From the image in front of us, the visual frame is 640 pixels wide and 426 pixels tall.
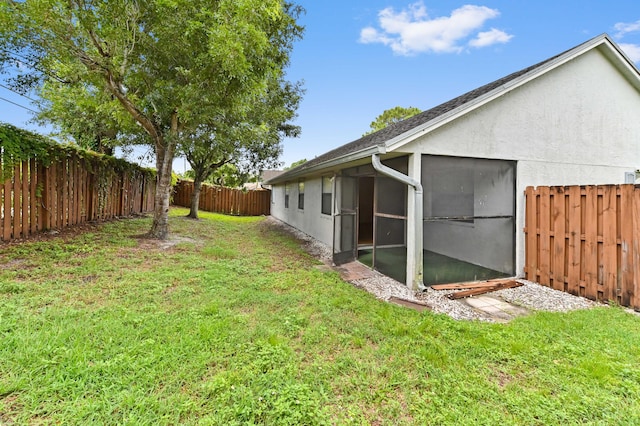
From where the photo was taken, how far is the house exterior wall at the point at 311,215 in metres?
9.40

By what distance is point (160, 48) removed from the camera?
6723mm

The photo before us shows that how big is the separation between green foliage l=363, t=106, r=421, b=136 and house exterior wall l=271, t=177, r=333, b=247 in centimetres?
1574

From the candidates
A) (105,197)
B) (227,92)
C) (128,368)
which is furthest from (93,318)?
(105,197)

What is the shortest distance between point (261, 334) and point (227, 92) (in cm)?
595

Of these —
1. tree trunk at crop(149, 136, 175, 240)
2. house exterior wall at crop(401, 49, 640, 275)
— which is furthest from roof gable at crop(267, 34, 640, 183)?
tree trunk at crop(149, 136, 175, 240)

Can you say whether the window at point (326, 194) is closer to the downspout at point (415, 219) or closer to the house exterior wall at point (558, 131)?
the downspout at point (415, 219)

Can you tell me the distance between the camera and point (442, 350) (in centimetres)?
289

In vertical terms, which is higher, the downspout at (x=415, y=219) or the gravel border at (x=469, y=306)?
the downspout at (x=415, y=219)

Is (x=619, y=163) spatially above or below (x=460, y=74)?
below

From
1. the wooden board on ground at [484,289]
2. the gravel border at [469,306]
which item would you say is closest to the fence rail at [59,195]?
the gravel border at [469,306]

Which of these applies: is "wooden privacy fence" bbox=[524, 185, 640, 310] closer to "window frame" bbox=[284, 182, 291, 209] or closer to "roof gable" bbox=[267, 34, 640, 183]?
"roof gable" bbox=[267, 34, 640, 183]

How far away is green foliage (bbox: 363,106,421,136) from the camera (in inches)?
1047

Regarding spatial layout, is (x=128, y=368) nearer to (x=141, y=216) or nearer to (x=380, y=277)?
(x=380, y=277)

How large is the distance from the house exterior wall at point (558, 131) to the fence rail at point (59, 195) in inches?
308
